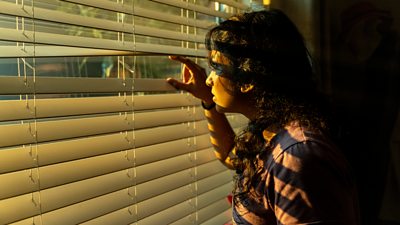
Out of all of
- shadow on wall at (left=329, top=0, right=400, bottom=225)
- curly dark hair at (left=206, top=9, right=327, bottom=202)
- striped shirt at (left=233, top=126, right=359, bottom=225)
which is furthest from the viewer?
shadow on wall at (left=329, top=0, right=400, bottom=225)

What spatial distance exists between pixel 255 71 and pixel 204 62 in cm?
45

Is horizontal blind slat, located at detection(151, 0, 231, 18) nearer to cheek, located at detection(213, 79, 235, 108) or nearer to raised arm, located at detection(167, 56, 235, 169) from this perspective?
raised arm, located at detection(167, 56, 235, 169)

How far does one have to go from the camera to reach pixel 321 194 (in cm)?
68

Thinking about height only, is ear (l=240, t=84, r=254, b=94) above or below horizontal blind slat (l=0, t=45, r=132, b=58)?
below

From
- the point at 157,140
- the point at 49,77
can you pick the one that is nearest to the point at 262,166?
the point at 157,140

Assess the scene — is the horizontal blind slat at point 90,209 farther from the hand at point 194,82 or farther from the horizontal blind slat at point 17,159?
the hand at point 194,82

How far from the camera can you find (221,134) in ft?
4.10

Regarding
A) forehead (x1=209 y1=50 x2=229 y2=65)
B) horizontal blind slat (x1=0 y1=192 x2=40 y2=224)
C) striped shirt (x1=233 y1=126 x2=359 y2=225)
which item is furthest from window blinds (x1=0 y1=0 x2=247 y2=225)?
striped shirt (x1=233 y1=126 x2=359 y2=225)

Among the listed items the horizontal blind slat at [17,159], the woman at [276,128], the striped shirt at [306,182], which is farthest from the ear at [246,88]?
the horizontal blind slat at [17,159]

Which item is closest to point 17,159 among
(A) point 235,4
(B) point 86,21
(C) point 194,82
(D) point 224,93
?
(B) point 86,21

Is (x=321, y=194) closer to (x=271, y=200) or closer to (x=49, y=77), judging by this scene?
(x=271, y=200)

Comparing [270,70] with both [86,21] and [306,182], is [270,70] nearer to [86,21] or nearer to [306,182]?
[306,182]

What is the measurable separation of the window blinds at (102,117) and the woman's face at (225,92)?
20cm

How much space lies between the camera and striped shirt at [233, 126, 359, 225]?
2.24ft
